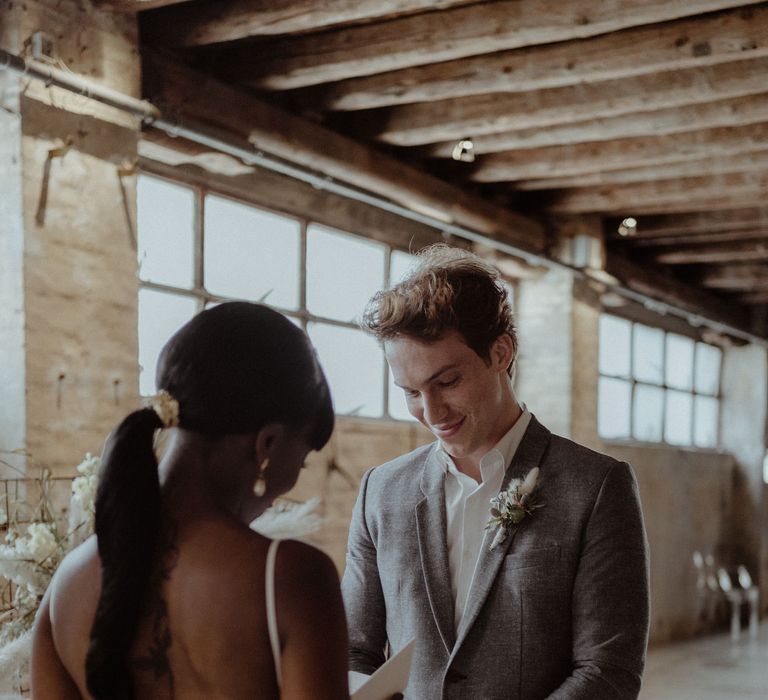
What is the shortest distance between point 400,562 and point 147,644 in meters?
0.91

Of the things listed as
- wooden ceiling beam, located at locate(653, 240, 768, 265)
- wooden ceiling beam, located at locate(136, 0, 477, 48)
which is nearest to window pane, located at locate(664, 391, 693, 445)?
wooden ceiling beam, located at locate(653, 240, 768, 265)

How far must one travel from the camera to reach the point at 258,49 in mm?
5348

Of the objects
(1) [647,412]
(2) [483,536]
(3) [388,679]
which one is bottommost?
(1) [647,412]

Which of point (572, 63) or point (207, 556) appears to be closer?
point (207, 556)

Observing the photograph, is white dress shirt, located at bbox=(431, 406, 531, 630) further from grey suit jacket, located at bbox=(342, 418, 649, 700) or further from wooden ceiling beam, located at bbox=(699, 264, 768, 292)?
wooden ceiling beam, located at bbox=(699, 264, 768, 292)

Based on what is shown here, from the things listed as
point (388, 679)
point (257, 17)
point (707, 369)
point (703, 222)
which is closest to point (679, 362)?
point (707, 369)

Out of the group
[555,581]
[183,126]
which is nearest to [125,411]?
[183,126]

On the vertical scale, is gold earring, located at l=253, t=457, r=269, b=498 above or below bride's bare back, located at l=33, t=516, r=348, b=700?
above

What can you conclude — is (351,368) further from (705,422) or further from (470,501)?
(705,422)

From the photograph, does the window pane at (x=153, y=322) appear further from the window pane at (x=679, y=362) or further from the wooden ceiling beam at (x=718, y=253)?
the window pane at (x=679, y=362)

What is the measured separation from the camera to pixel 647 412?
35.0 ft

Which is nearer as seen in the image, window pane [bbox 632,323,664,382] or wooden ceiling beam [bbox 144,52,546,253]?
wooden ceiling beam [bbox 144,52,546,253]

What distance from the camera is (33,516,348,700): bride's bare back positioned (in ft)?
4.12

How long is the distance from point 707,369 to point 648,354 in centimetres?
182
